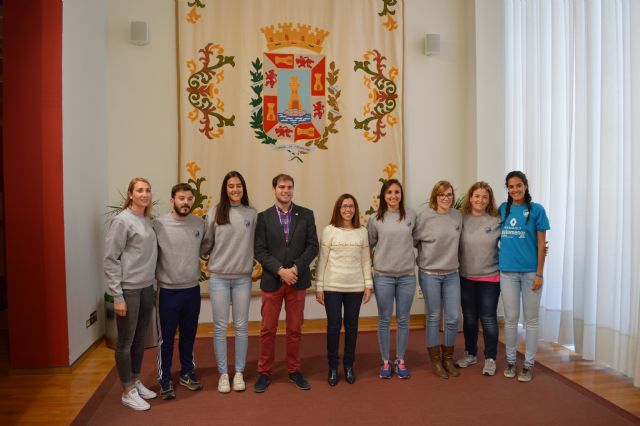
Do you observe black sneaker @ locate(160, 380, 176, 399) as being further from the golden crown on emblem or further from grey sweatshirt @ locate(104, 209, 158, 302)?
the golden crown on emblem

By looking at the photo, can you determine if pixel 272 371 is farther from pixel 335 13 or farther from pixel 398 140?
pixel 335 13

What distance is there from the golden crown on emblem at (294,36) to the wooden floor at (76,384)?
3.15 metres

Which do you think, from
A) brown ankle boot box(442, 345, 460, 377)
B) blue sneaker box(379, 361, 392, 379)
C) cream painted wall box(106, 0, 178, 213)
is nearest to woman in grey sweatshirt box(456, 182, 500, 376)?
brown ankle boot box(442, 345, 460, 377)

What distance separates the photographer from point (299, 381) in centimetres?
327

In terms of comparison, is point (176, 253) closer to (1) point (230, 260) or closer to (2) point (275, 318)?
(1) point (230, 260)

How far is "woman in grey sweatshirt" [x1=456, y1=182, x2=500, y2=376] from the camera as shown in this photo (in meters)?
3.49

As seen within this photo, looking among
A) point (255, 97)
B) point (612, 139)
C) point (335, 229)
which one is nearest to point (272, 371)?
point (335, 229)

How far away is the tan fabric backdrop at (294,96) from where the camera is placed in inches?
184

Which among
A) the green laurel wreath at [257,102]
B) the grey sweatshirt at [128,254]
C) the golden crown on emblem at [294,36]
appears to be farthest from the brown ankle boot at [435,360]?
the golden crown on emblem at [294,36]

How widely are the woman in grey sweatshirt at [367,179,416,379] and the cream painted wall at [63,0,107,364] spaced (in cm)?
226

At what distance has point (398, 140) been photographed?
16.1ft

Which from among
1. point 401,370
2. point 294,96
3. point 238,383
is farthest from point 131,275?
point 294,96

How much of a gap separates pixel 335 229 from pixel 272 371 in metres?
1.15

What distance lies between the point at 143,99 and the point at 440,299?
324 centimetres
